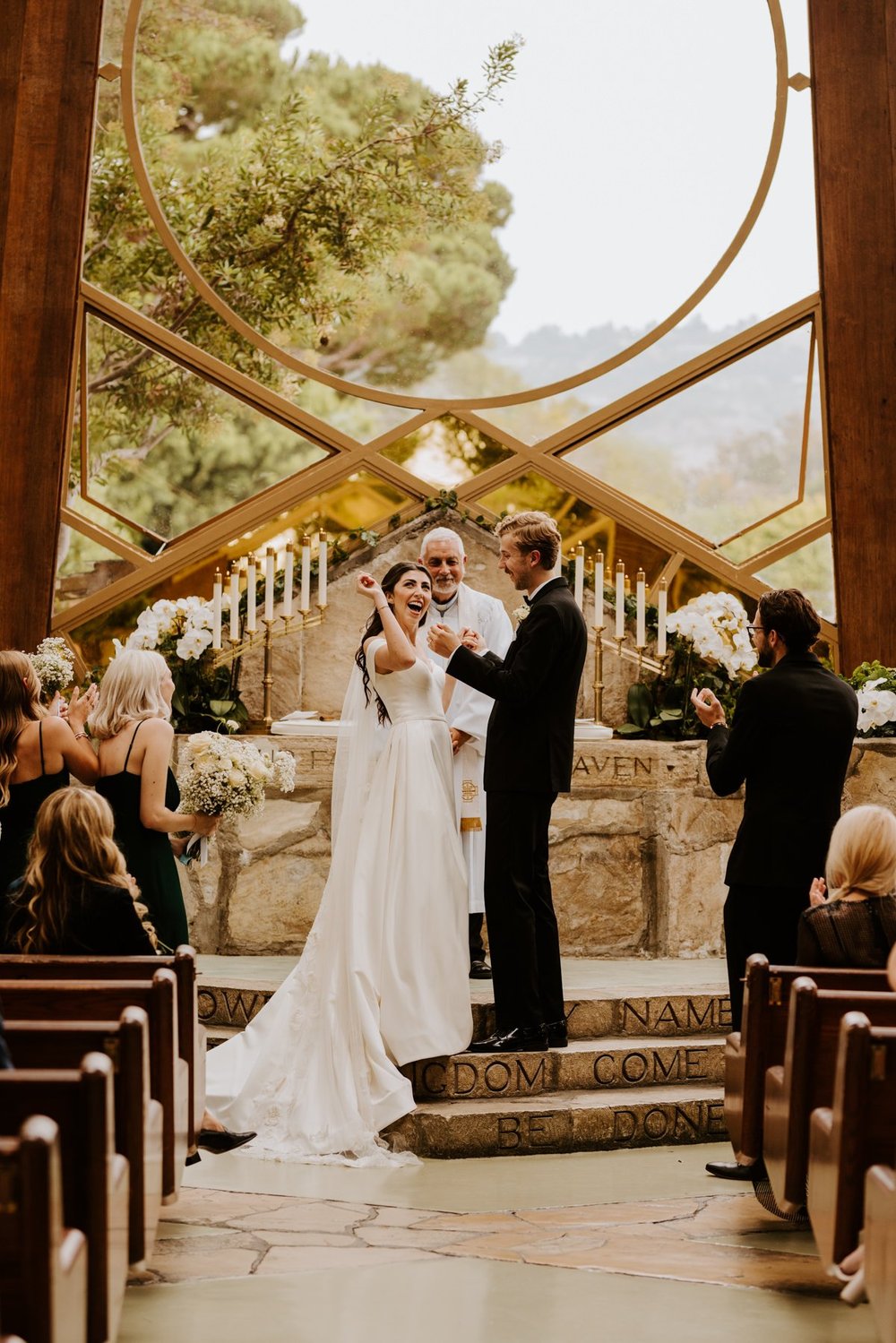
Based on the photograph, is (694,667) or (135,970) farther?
(694,667)

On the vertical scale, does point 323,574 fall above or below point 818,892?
above

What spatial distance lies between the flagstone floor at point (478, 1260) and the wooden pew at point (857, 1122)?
0.37 m

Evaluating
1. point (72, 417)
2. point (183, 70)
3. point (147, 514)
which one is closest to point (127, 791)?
point (72, 417)

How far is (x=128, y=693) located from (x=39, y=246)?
12.7 ft

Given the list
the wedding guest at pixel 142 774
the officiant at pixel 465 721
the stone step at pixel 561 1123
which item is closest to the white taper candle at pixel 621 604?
the officiant at pixel 465 721

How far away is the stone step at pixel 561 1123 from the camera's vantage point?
180 inches

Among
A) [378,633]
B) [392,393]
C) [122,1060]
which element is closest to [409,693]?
[378,633]

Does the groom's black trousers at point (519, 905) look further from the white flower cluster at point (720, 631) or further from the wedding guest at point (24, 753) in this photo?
the white flower cluster at point (720, 631)

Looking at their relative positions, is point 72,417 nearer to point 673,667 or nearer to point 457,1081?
point 673,667

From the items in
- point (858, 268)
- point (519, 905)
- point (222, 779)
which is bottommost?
point (519, 905)

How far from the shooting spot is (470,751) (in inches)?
233

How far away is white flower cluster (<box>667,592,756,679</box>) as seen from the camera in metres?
6.55

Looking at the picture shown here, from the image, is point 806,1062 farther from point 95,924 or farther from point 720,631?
point 720,631

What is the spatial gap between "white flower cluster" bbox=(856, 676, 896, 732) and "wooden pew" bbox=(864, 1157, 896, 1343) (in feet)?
12.9
